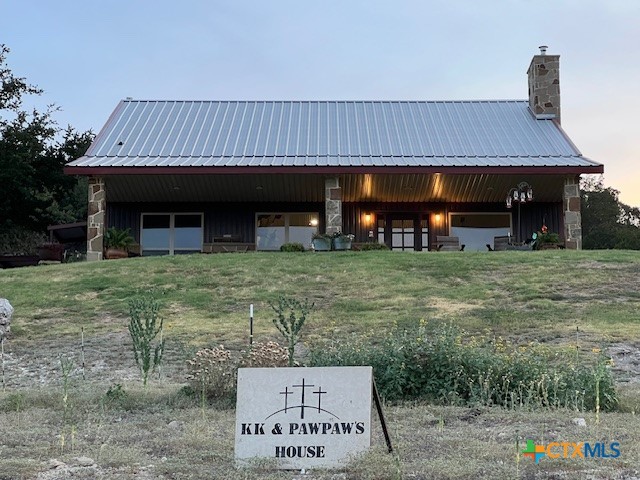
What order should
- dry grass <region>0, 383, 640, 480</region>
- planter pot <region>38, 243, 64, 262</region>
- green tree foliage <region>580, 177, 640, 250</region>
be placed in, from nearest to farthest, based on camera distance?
dry grass <region>0, 383, 640, 480</region> < planter pot <region>38, 243, 64, 262</region> < green tree foliage <region>580, 177, 640, 250</region>

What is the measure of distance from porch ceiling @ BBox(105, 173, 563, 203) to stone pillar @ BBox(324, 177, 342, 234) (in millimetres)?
522

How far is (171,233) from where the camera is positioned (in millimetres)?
22891

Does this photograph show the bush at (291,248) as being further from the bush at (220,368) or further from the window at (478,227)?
the bush at (220,368)

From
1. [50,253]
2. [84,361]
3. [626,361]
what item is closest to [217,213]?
[50,253]

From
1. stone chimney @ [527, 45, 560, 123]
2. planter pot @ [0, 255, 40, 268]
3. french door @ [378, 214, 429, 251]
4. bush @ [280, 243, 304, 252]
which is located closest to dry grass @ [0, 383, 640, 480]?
bush @ [280, 243, 304, 252]

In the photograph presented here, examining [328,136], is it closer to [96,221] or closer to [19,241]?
[96,221]

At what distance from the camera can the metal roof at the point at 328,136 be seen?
66.6 ft

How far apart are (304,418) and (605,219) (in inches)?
1745

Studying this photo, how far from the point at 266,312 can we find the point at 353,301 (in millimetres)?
1627

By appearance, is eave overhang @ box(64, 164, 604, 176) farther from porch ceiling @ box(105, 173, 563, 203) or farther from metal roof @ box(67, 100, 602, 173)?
porch ceiling @ box(105, 173, 563, 203)

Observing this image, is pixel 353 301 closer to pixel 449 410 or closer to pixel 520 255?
pixel 520 255

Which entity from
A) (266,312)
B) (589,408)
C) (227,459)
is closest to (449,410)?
(589,408)

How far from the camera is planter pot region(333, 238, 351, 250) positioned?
61.5ft

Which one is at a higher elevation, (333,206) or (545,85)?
(545,85)
